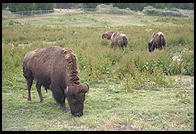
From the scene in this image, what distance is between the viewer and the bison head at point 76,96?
7164 millimetres

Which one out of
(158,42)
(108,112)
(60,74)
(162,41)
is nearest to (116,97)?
(108,112)

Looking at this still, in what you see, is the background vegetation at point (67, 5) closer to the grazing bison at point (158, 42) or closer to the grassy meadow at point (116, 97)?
the grazing bison at point (158, 42)

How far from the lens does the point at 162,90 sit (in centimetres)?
986

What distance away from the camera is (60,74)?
7.73m

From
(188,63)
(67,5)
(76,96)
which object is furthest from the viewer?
(67,5)

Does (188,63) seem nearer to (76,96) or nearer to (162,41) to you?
(162,41)

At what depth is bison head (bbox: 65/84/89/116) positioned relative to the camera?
282 inches

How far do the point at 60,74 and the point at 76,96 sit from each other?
82 centimetres

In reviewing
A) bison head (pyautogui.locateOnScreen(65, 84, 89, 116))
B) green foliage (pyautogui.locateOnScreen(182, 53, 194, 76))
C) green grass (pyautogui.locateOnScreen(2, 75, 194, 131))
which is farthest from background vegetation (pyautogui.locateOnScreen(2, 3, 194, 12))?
bison head (pyautogui.locateOnScreen(65, 84, 89, 116))

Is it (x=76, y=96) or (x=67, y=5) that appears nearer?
(x=76, y=96)

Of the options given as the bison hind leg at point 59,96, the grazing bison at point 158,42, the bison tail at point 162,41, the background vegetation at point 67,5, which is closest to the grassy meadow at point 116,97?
the bison hind leg at point 59,96

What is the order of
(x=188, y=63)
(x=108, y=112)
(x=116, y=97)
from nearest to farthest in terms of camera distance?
(x=108, y=112)
(x=116, y=97)
(x=188, y=63)

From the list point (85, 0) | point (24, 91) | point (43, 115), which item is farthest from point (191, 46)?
point (85, 0)

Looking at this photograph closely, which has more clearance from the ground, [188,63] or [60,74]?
[60,74]
